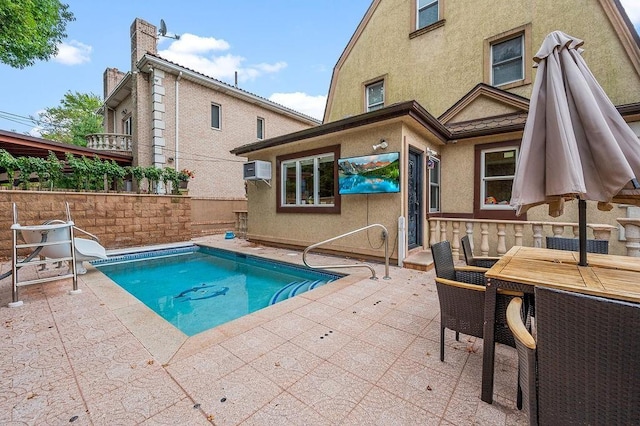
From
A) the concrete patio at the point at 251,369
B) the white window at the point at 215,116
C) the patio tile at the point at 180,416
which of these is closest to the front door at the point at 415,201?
the concrete patio at the point at 251,369

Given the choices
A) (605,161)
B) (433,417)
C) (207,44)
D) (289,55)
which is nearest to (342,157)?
(605,161)

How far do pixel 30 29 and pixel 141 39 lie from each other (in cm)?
348

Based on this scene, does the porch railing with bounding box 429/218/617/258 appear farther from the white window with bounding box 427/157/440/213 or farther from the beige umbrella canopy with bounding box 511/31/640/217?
the beige umbrella canopy with bounding box 511/31/640/217

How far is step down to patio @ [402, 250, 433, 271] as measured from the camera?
533 cm

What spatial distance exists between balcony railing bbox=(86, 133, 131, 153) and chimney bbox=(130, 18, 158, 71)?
3.00m

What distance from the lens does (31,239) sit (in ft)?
15.0

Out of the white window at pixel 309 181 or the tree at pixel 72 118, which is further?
the tree at pixel 72 118

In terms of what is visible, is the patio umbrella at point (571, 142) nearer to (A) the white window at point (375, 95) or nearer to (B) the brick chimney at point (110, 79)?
(A) the white window at point (375, 95)

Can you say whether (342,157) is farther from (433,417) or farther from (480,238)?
(433,417)

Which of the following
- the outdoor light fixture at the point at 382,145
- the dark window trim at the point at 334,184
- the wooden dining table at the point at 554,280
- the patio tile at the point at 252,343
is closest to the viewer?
the wooden dining table at the point at 554,280

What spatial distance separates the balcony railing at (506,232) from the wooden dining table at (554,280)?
2.83m

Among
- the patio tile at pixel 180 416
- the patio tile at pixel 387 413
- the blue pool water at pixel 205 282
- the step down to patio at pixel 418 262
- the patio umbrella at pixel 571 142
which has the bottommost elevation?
the blue pool water at pixel 205 282

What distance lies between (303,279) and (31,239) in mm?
4836

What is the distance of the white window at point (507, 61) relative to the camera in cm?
724
